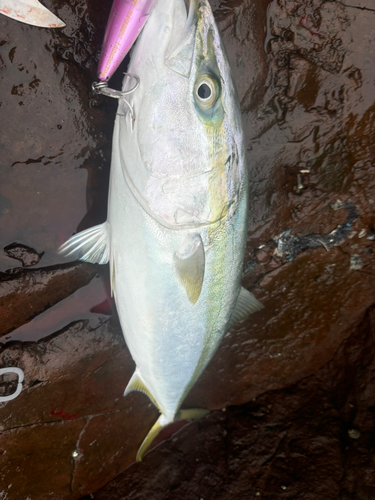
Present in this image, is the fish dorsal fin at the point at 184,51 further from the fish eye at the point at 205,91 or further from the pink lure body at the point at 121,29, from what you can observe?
the pink lure body at the point at 121,29

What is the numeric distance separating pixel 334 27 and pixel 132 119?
1553 mm

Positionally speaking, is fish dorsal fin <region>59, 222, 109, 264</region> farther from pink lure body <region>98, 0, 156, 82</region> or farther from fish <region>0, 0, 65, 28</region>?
fish <region>0, 0, 65, 28</region>

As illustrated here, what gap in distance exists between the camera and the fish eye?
1160mm

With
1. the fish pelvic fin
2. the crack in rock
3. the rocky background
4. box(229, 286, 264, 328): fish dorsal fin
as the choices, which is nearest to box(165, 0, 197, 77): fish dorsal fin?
the rocky background

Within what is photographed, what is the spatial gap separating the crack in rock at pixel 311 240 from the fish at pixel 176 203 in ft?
1.88

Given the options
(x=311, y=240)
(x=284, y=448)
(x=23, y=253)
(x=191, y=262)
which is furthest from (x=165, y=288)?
(x=284, y=448)

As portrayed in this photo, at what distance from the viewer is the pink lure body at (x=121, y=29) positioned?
1167 millimetres

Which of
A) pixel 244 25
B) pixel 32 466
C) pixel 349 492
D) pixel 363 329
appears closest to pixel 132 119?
pixel 244 25

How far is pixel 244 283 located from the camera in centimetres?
221

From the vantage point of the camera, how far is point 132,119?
4.07 feet

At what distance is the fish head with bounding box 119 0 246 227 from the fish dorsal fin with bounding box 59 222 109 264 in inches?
14.3

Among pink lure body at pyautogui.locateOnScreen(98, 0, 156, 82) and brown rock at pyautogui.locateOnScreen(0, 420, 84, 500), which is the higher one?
pink lure body at pyautogui.locateOnScreen(98, 0, 156, 82)

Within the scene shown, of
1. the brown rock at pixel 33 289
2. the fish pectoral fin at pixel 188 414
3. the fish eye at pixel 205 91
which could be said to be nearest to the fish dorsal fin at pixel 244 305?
the fish pectoral fin at pixel 188 414

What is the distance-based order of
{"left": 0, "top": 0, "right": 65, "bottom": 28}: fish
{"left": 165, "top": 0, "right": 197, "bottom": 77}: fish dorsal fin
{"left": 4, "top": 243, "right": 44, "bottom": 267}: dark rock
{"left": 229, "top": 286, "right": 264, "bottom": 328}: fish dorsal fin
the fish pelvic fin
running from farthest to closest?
the fish pelvic fin
{"left": 229, "top": 286, "right": 264, "bottom": 328}: fish dorsal fin
{"left": 4, "top": 243, "right": 44, "bottom": 267}: dark rock
{"left": 0, "top": 0, "right": 65, "bottom": 28}: fish
{"left": 165, "top": 0, "right": 197, "bottom": 77}: fish dorsal fin
